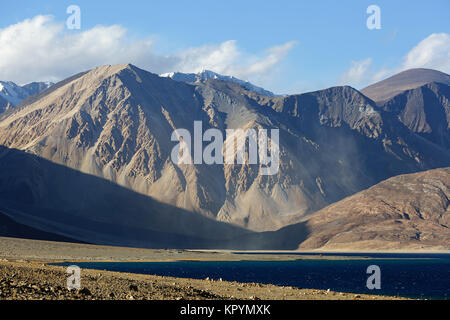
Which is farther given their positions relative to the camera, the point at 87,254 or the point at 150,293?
the point at 87,254

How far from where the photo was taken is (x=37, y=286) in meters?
30.2
